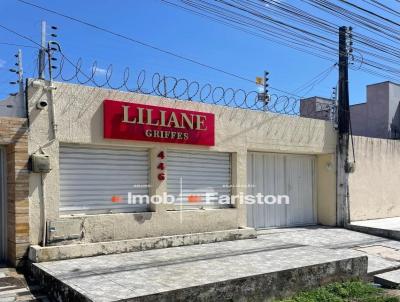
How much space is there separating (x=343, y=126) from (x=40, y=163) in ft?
31.0

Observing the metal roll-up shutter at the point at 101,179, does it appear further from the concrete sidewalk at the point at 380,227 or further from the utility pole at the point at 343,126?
the concrete sidewalk at the point at 380,227

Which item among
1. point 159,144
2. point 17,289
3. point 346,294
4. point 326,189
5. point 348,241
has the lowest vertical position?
point 346,294

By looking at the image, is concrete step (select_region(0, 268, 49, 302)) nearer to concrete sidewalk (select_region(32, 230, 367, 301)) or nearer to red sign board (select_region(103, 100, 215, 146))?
concrete sidewalk (select_region(32, 230, 367, 301))

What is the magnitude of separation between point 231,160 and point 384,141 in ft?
23.8

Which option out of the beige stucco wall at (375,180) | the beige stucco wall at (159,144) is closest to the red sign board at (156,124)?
the beige stucco wall at (159,144)

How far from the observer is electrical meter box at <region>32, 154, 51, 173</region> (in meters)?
7.60

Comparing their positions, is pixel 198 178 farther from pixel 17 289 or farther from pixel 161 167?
pixel 17 289

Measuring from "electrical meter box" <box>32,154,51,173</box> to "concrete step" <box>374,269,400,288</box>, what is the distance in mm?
6423

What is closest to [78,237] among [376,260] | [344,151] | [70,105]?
[70,105]

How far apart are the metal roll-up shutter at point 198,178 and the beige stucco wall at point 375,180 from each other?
16.9ft

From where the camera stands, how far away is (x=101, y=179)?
8773 millimetres

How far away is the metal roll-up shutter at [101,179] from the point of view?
8336 millimetres

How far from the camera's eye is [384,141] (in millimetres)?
15383

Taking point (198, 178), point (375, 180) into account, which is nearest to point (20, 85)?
point (198, 178)
